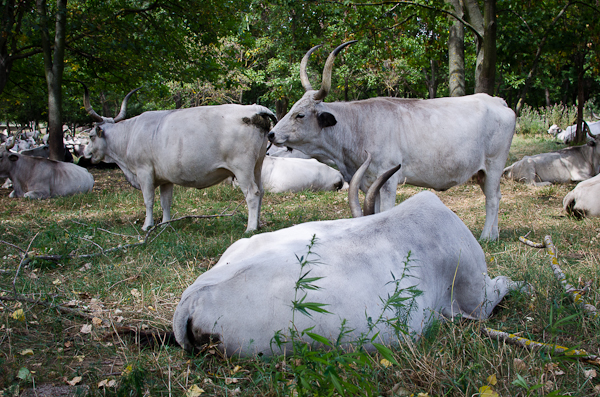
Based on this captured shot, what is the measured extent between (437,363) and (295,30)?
2121 centimetres

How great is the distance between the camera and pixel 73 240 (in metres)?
5.37

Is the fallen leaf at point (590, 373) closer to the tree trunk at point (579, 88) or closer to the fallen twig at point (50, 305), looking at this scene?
the fallen twig at point (50, 305)

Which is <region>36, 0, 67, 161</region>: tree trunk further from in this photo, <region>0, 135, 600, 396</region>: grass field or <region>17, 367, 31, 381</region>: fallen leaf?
<region>17, 367, 31, 381</region>: fallen leaf

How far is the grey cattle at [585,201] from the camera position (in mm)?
6617

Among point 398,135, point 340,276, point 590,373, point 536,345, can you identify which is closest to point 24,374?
point 340,276

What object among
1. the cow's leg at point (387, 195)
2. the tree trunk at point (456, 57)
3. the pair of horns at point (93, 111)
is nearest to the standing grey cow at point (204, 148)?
the pair of horns at point (93, 111)

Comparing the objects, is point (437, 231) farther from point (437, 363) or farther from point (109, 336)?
point (109, 336)

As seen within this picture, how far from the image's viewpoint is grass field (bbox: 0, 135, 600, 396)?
7.59 ft

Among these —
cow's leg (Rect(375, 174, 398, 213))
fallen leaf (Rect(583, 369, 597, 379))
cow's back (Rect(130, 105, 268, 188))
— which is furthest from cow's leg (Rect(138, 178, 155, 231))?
fallen leaf (Rect(583, 369, 597, 379))

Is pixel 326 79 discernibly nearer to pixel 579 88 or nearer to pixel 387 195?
pixel 387 195

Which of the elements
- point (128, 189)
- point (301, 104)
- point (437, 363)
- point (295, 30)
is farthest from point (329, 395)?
point (295, 30)

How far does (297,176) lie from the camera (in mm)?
10812

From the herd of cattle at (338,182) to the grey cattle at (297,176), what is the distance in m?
0.03

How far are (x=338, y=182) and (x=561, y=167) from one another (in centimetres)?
540
